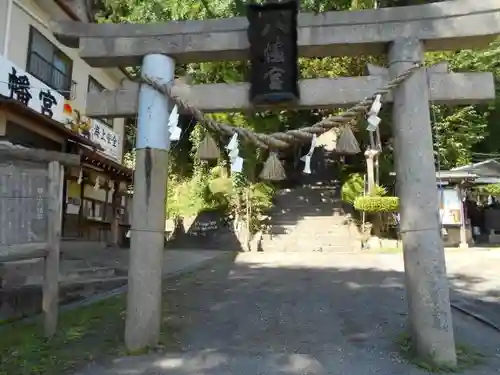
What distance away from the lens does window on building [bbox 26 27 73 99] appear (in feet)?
40.6

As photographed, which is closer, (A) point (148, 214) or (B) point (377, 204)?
(A) point (148, 214)

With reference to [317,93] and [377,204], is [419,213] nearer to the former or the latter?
[317,93]

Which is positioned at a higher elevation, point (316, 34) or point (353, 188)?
point (316, 34)

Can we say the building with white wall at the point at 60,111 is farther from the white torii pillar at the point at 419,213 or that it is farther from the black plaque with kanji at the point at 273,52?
the white torii pillar at the point at 419,213

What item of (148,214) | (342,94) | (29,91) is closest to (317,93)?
(342,94)

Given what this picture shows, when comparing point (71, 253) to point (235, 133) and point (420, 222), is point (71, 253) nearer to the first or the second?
point (235, 133)

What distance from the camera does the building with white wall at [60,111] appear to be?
11.0 meters

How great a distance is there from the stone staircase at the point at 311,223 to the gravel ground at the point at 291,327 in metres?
7.35

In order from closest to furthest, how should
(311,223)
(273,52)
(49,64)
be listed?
1. (273,52)
2. (49,64)
3. (311,223)

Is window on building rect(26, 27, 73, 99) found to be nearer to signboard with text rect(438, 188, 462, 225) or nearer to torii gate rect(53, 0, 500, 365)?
torii gate rect(53, 0, 500, 365)

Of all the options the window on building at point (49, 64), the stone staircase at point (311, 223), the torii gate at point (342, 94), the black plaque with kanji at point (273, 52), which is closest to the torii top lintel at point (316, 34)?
Answer: the torii gate at point (342, 94)

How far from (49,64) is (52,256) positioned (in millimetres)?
9193

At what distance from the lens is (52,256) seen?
606 centimetres

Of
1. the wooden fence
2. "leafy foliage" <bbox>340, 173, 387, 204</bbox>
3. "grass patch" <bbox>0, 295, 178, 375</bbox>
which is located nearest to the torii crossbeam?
the wooden fence
